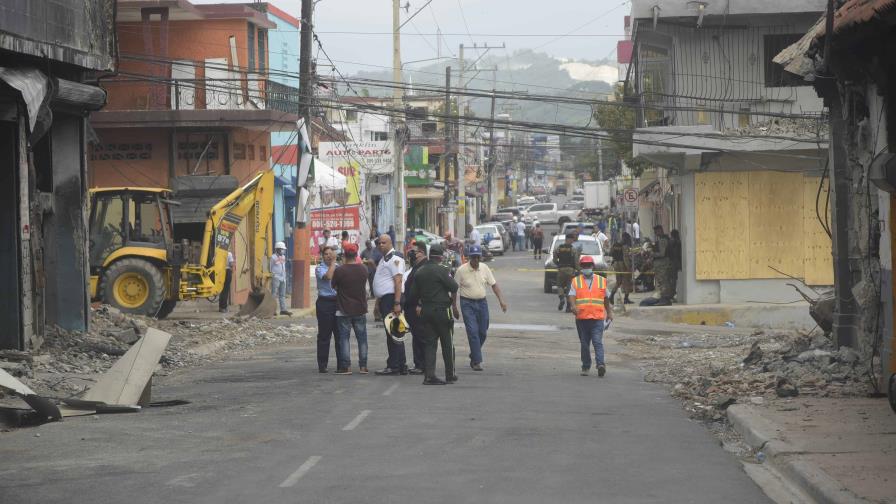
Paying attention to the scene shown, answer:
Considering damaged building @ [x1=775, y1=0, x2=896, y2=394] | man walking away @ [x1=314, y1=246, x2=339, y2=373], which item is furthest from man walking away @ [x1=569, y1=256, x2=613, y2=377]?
man walking away @ [x1=314, y1=246, x2=339, y2=373]

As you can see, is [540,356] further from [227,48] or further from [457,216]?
[457,216]

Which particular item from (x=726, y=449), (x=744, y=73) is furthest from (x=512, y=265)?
(x=726, y=449)

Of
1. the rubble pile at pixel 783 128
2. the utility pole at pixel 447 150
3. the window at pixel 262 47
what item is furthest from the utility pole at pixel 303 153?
the utility pole at pixel 447 150

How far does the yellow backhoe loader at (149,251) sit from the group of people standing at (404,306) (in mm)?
8522

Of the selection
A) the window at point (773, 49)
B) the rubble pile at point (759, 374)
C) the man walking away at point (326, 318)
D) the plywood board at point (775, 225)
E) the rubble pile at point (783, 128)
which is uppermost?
the window at point (773, 49)

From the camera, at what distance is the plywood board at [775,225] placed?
29750 millimetres

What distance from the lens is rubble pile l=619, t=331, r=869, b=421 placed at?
48.0 feet

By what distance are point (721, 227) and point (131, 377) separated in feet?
63.4

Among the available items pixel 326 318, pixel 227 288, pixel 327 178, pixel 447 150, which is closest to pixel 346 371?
pixel 326 318

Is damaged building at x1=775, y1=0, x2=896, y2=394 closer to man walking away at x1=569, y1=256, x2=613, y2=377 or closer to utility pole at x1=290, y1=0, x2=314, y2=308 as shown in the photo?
man walking away at x1=569, y1=256, x2=613, y2=377

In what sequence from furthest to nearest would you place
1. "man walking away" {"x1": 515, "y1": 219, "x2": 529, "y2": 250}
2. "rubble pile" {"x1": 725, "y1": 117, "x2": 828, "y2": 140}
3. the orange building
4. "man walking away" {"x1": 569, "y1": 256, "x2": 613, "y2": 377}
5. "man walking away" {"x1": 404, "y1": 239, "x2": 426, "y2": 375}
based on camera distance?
1. "man walking away" {"x1": 515, "y1": 219, "x2": 529, "y2": 250}
2. the orange building
3. "rubble pile" {"x1": 725, "y1": 117, "x2": 828, "y2": 140}
4. "man walking away" {"x1": 569, "y1": 256, "x2": 613, "y2": 377}
5. "man walking away" {"x1": 404, "y1": 239, "x2": 426, "y2": 375}

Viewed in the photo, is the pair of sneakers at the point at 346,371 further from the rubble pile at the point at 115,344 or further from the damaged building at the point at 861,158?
the damaged building at the point at 861,158

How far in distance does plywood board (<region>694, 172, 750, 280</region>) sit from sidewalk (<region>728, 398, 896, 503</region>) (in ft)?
52.3

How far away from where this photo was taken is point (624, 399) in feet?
49.6
